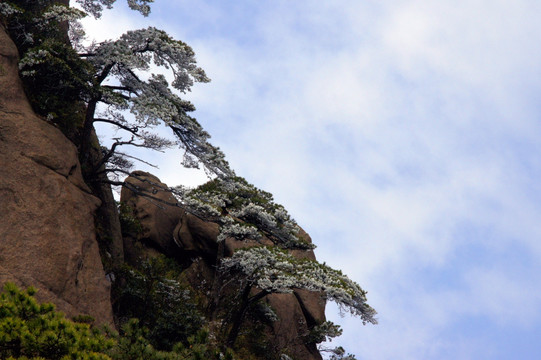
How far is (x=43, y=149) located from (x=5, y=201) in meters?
2.28

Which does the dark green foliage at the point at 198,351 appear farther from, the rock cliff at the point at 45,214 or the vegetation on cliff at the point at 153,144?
the vegetation on cliff at the point at 153,144

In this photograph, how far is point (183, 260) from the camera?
27500mm

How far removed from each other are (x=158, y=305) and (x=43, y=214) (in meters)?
7.25

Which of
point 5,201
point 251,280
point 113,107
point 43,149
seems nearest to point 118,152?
point 113,107

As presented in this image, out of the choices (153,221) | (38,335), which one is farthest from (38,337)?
(153,221)

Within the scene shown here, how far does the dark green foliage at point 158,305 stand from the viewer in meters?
18.3

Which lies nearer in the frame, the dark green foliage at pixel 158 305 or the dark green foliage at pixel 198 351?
the dark green foliage at pixel 198 351

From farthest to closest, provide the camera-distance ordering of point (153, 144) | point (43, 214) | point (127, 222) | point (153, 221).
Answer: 1. point (153, 221)
2. point (127, 222)
3. point (153, 144)
4. point (43, 214)

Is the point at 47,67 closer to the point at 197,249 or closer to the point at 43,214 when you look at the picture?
the point at 43,214

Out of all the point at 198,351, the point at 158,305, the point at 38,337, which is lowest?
the point at 38,337

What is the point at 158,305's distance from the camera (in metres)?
20.2

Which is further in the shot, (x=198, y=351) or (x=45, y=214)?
(x=45, y=214)

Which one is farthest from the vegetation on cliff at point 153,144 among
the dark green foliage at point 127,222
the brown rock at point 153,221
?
the brown rock at point 153,221

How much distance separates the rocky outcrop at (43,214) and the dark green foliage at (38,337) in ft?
19.7
